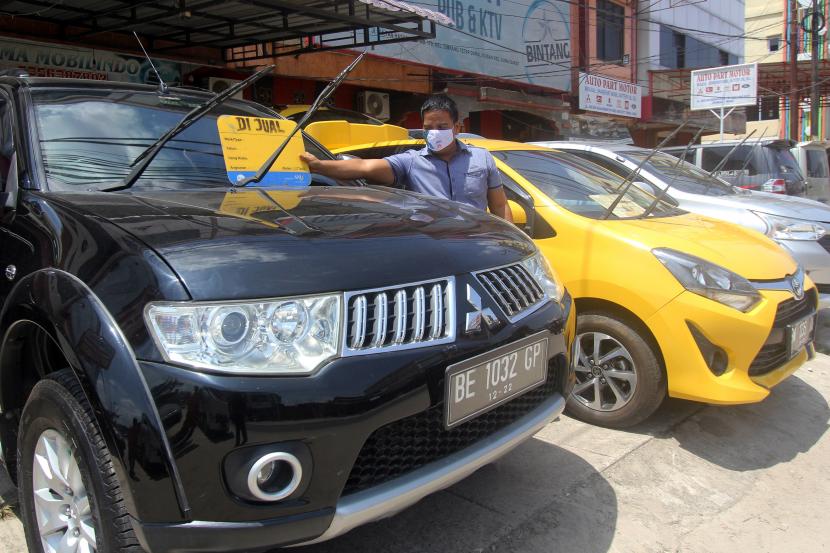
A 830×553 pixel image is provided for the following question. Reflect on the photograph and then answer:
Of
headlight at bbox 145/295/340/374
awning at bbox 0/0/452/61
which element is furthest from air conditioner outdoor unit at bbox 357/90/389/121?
headlight at bbox 145/295/340/374

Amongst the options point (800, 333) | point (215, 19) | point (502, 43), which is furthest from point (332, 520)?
point (502, 43)

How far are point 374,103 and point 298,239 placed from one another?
11511 millimetres

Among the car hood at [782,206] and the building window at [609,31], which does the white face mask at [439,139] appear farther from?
the building window at [609,31]

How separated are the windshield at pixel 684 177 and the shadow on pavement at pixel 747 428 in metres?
2.71

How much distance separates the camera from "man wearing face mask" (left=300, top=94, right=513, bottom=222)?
3.66 metres

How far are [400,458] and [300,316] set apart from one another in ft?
1.69

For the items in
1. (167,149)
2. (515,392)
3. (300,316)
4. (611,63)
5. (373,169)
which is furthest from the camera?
(611,63)

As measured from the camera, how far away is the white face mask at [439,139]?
11.9 ft

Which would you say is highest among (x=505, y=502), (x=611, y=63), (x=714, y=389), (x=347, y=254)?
(x=611, y=63)

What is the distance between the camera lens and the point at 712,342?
3.12 metres

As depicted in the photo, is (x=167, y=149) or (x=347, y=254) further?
(x=167, y=149)

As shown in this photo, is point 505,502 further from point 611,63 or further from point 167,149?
point 611,63

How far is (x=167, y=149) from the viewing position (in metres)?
2.72

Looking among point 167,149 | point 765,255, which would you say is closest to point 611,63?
point 765,255
